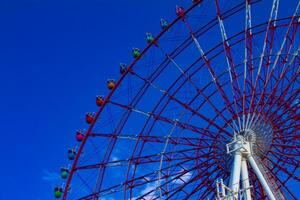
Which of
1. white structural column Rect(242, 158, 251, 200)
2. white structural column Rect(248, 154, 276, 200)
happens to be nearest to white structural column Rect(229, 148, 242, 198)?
white structural column Rect(242, 158, 251, 200)

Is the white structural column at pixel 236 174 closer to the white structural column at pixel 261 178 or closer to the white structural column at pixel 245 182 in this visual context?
the white structural column at pixel 245 182

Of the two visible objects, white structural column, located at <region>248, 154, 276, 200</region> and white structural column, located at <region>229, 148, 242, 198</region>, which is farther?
white structural column, located at <region>229, 148, 242, 198</region>

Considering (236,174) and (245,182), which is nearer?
(245,182)

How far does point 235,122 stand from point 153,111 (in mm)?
4505

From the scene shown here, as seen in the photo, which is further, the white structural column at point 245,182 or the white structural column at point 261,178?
the white structural column at point 261,178

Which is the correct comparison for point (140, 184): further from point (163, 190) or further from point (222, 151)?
point (222, 151)

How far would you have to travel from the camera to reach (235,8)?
83.8 feet

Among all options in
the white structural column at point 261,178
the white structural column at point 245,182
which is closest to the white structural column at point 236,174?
the white structural column at point 245,182

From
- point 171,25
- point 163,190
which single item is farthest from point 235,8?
point 163,190

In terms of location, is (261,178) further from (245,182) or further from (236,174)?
(236,174)

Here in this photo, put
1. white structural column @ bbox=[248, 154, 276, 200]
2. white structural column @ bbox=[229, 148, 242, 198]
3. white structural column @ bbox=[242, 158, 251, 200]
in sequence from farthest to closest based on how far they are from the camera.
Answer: white structural column @ bbox=[229, 148, 242, 198], white structural column @ bbox=[248, 154, 276, 200], white structural column @ bbox=[242, 158, 251, 200]

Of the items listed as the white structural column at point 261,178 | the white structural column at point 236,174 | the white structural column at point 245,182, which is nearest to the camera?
the white structural column at point 245,182

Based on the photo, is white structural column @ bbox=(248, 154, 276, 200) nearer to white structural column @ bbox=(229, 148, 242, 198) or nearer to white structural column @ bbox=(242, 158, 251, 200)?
white structural column @ bbox=(242, 158, 251, 200)

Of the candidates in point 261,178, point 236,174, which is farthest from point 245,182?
point 261,178
